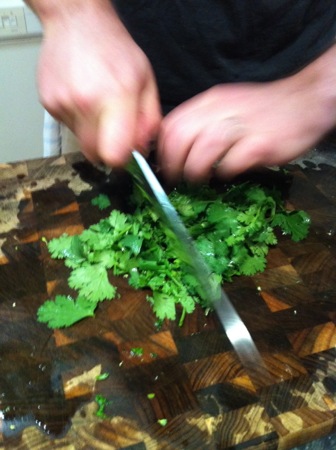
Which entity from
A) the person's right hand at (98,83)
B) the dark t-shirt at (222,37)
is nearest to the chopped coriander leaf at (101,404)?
the person's right hand at (98,83)

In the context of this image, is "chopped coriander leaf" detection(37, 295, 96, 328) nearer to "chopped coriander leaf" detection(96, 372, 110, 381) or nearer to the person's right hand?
"chopped coriander leaf" detection(96, 372, 110, 381)

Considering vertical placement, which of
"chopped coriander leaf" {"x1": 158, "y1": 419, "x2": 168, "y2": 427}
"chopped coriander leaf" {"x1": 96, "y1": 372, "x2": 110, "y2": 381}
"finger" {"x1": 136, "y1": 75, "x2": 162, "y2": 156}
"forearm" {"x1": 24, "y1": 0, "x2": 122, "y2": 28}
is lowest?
"chopped coriander leaf" {"x1": 158, "y1": 419, "x2": 168, "y2": 427}

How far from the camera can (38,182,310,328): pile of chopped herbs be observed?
103cm

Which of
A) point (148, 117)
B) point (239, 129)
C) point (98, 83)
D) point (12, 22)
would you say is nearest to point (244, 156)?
point (239, 129)

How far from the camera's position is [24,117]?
203cm

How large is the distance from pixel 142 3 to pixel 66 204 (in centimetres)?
53

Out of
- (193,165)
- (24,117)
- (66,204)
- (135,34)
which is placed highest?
(135,34)

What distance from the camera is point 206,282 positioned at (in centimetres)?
93

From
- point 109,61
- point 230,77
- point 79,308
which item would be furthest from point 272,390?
point 230,77

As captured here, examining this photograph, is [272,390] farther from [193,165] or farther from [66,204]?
[66,204]

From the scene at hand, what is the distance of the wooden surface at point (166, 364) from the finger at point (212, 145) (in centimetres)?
32

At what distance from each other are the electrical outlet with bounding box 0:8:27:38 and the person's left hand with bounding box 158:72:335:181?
1138 mm

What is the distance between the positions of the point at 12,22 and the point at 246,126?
125 cm

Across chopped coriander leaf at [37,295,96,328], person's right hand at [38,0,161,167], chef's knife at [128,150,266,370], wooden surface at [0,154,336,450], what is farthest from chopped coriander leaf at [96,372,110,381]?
person's right hand at [38,0,161,167]
